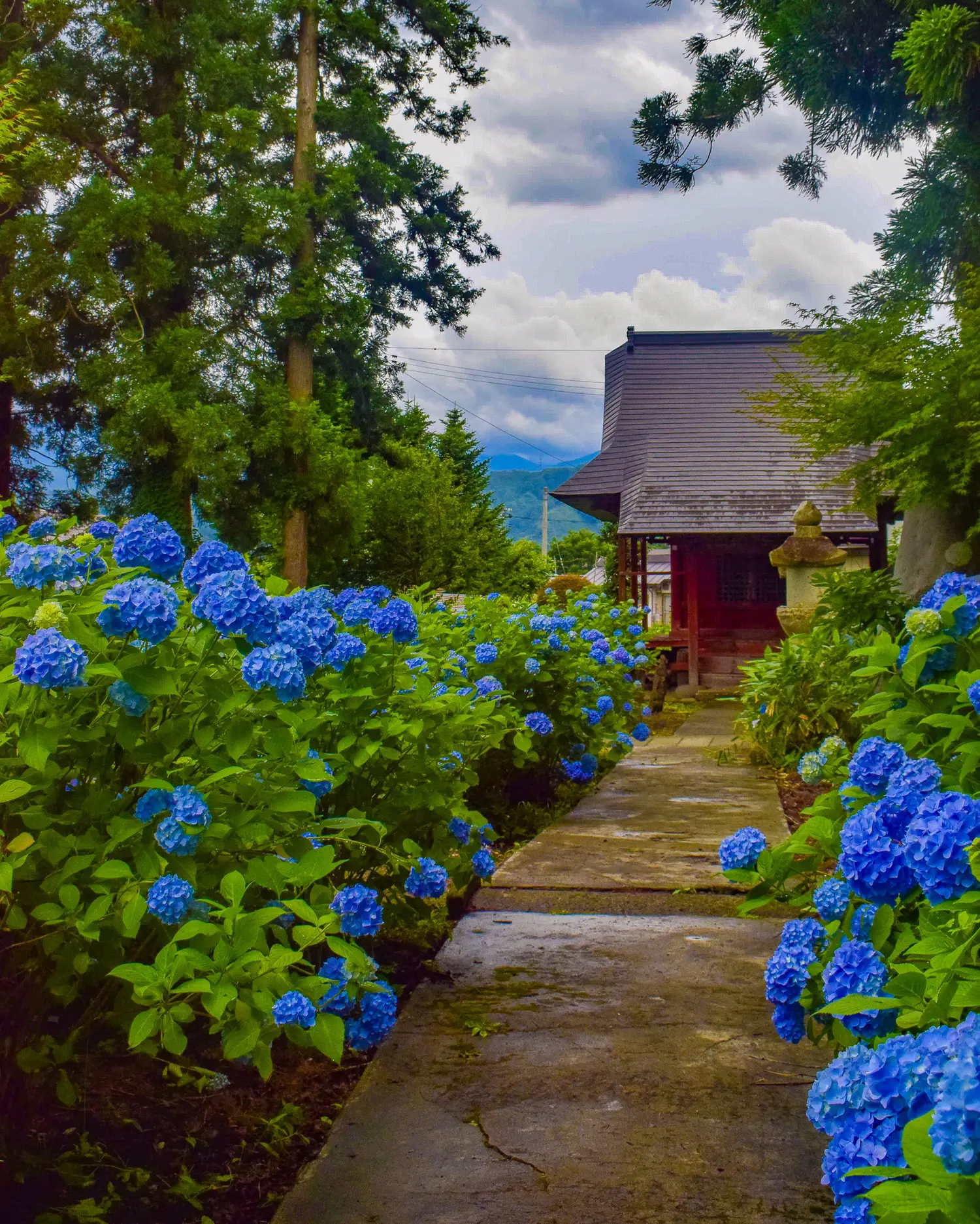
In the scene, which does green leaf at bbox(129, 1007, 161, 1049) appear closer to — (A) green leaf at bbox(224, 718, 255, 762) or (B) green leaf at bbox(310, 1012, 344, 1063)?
(B) green leaf at bbox(310, 1012, 344, 1063)

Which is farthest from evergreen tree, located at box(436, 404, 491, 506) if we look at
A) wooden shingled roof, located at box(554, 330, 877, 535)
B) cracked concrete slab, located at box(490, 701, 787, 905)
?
cracked concrete slab, located at box(490, 701, 787, 905)

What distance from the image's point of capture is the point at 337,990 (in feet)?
7.06

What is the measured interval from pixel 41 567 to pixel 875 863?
5.35 feet

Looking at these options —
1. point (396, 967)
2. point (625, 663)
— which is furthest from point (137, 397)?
point (396, 967)

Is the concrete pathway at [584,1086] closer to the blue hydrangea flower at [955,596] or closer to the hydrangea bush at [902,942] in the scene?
the hydrangea bush at [902,942]

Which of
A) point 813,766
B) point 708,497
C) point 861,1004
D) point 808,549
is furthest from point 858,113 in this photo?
point 861,1004

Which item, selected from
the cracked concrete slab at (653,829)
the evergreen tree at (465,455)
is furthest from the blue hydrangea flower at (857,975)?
the evergreen tree at (465,455)

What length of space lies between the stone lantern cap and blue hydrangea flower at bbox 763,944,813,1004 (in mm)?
10694

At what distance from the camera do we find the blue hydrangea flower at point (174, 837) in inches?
72.5

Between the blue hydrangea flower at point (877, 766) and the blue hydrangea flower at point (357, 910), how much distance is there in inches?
42.2

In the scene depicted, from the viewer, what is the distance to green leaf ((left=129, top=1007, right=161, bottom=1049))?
1.71m

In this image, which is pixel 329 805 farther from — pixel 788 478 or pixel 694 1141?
pixel 788 478

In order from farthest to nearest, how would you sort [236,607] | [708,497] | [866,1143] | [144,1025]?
[708,497] → [236,607] → [144,1025] → [866,1143]

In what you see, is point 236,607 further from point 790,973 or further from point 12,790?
point 790,973
